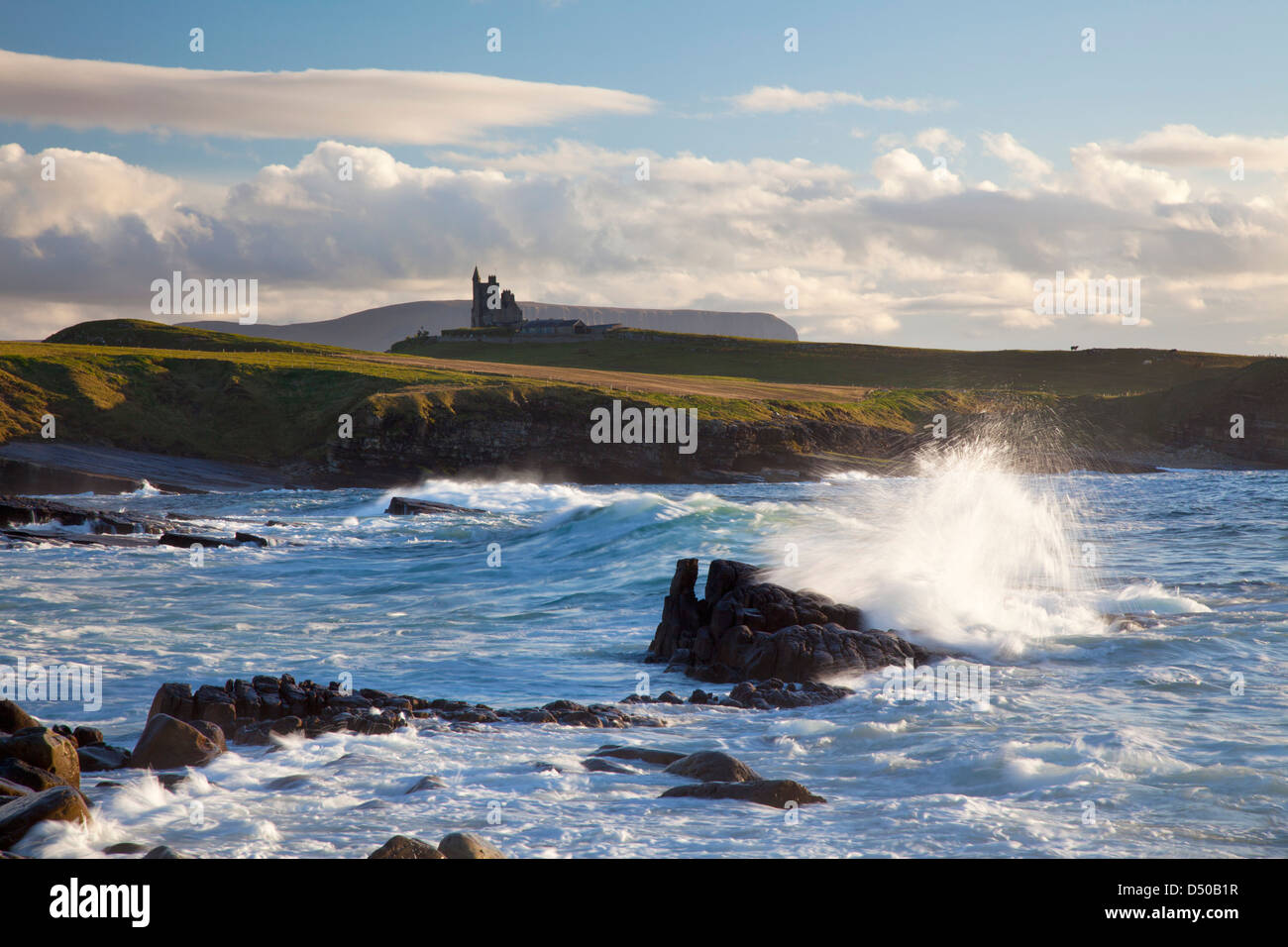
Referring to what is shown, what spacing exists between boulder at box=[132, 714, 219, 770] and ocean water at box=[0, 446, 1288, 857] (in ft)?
0.95

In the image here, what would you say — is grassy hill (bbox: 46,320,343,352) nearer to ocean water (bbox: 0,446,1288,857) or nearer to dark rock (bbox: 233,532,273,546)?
dark rock (bbox: 233,532,273,546)

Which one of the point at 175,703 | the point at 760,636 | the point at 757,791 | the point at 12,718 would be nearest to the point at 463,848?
the point at 757,791

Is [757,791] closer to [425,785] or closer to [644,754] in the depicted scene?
[644,754]

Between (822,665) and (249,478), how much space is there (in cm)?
4764

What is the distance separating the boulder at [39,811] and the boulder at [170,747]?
2035 mm

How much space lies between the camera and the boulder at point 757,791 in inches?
346

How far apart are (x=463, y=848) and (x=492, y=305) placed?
523 feet

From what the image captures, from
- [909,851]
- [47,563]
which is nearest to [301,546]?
[47,563]

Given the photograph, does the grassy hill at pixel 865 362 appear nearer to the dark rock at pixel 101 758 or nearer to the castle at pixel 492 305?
the castle at pixel 492 305

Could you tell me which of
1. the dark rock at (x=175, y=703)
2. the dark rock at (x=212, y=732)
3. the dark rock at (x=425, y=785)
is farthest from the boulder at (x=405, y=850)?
the dark rock at (x=175, y=703)

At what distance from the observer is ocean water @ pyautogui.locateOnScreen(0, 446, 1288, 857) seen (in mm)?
8188

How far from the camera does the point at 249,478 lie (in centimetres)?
5484

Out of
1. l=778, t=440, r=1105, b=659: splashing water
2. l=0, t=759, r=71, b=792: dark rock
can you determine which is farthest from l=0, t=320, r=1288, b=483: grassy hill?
l=0, t=759, r=71, b=792: dark rock
